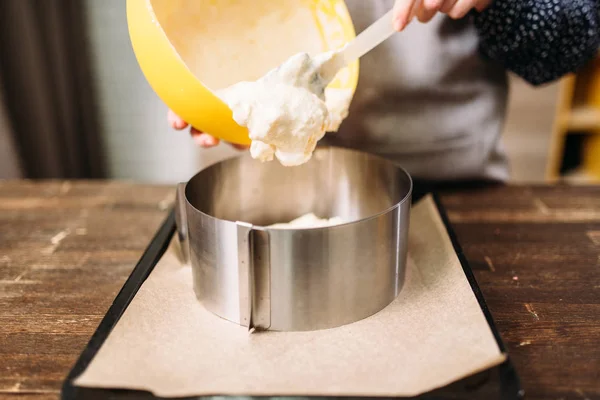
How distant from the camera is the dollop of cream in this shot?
2.30 feet

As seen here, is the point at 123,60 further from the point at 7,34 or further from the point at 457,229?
the point at 457,229

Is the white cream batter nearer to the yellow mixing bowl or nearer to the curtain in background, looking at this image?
the yellow mixing bowl

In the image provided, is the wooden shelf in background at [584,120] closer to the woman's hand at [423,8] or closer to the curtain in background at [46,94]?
the woman's hand at [423,8]

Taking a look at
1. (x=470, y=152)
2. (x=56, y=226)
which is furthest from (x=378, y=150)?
(x=56, y=226)

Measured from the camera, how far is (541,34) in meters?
0.90

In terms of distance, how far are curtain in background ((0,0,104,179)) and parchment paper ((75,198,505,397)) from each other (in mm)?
1157

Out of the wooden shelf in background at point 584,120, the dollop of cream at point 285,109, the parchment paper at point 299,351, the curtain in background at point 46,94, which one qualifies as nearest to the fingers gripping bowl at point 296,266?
the parchment paper at point 299,351

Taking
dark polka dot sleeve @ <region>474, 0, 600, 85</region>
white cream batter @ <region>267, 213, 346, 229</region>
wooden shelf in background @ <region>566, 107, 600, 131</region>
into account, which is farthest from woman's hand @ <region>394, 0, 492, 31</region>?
wooden shelf in background @ <region>566, 107, 600, 131</region>

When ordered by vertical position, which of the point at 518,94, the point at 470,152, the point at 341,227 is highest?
the point at 341,227

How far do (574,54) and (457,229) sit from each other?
353 mm

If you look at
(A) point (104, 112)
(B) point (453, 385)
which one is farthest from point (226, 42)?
(A) point (104, 112)

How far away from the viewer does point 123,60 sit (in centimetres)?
193

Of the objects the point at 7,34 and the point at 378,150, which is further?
the point at 7,34

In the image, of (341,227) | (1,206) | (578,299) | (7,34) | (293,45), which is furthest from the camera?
(7,34)
